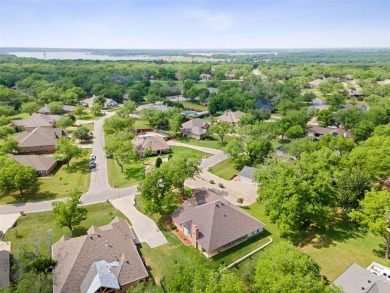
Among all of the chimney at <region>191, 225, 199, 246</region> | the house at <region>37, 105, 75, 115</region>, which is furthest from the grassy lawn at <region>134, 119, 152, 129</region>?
the chimney at <region>191, 225, 199, 246</region>

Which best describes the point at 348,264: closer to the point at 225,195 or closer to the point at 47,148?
the point at 225,195

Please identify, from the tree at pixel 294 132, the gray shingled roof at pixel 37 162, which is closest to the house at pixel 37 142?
the gray shingled roof at pixel 37 162

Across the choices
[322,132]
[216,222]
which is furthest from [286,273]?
[322,132]

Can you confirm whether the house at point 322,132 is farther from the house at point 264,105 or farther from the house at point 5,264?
the house at point 5,264

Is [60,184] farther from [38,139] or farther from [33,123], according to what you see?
[33,123]

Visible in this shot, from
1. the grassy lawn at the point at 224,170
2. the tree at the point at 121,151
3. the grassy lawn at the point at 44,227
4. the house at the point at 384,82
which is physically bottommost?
the grassy lawn at the point at 44,227

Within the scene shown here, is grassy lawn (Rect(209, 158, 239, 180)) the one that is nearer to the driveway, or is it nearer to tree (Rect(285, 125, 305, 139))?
the driveway
